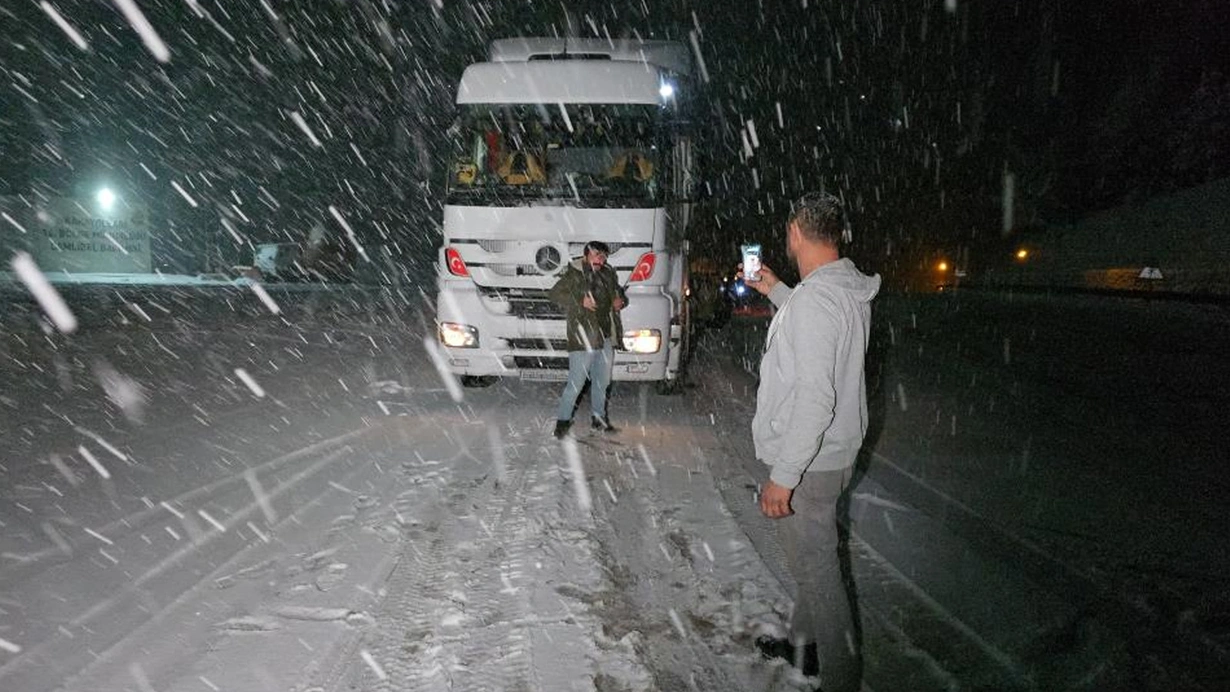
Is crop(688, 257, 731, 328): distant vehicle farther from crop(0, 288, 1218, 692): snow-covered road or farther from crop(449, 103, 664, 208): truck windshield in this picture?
crop(0, 288, 1218, 692): snow-covered road

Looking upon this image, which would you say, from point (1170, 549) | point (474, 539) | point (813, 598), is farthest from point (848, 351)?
point (1170, 549)

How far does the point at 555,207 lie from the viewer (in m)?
8.34

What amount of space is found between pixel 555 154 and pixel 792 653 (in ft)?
20.5

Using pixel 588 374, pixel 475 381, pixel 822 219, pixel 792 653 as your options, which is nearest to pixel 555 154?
pixel 588 374

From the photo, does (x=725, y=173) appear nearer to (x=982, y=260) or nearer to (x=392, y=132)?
(x=392, y=132)

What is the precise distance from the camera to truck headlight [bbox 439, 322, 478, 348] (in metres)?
8.45

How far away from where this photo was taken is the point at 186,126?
35531 mm

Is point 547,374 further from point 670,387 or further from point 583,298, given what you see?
point 670,387

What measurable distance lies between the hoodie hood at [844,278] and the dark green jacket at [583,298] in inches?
181

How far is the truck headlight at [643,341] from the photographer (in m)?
8.38

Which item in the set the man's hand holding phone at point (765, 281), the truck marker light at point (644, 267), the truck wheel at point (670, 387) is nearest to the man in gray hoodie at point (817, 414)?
the man's hand holding phone at point (765, 281)

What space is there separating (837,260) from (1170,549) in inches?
143

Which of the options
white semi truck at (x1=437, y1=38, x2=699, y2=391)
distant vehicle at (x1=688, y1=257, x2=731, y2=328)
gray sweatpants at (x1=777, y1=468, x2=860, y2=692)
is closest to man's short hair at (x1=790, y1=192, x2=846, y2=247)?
gray sweatpants at (x1=777, y1=468, x2=860, y2=692)

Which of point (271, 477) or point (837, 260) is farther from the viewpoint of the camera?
point (271, 477)
